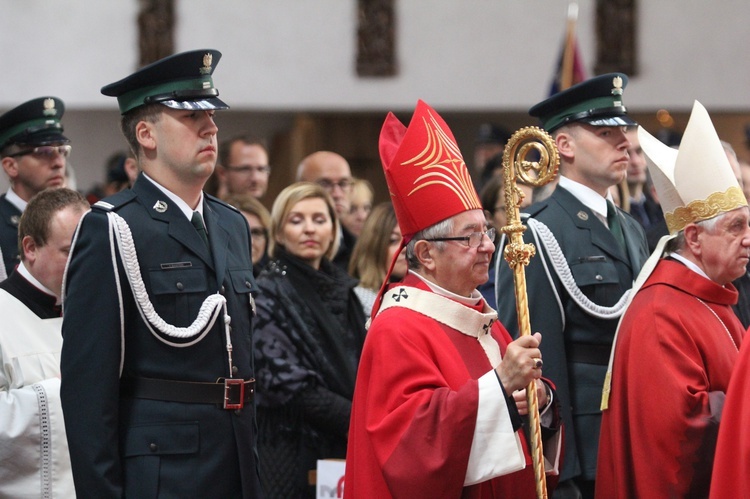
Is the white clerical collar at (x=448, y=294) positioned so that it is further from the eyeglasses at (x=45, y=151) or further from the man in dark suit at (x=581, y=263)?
the eyeglasses at (x=45, y=151)

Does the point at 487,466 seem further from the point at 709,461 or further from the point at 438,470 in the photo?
the point at 709,461

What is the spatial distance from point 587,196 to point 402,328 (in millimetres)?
1567

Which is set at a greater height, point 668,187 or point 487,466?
point 668,187

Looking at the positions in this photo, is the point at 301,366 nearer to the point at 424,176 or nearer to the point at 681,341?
the point at 424,176

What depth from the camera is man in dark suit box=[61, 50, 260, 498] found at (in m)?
3.71

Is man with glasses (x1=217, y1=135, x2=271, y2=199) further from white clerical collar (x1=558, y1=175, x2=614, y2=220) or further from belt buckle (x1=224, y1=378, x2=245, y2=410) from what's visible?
belt buckle (x1=224, y1=378, x2=245, y2=410)

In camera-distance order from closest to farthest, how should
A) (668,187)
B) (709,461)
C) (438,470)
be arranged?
(438,470), (709,461), (668,187)

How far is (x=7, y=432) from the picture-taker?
416 centimetres

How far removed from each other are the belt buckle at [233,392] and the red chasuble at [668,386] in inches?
52.4

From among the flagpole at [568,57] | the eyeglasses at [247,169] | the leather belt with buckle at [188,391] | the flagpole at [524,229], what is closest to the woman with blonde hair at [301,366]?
the leather belt with buckle at [188,391]

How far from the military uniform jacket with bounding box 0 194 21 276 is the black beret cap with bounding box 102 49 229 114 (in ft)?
5.16

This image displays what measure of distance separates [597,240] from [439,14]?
808 centimetres

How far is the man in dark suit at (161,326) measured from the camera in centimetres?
371

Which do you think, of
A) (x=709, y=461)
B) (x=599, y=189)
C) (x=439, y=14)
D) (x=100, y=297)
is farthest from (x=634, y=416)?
(x=439, y=14)
